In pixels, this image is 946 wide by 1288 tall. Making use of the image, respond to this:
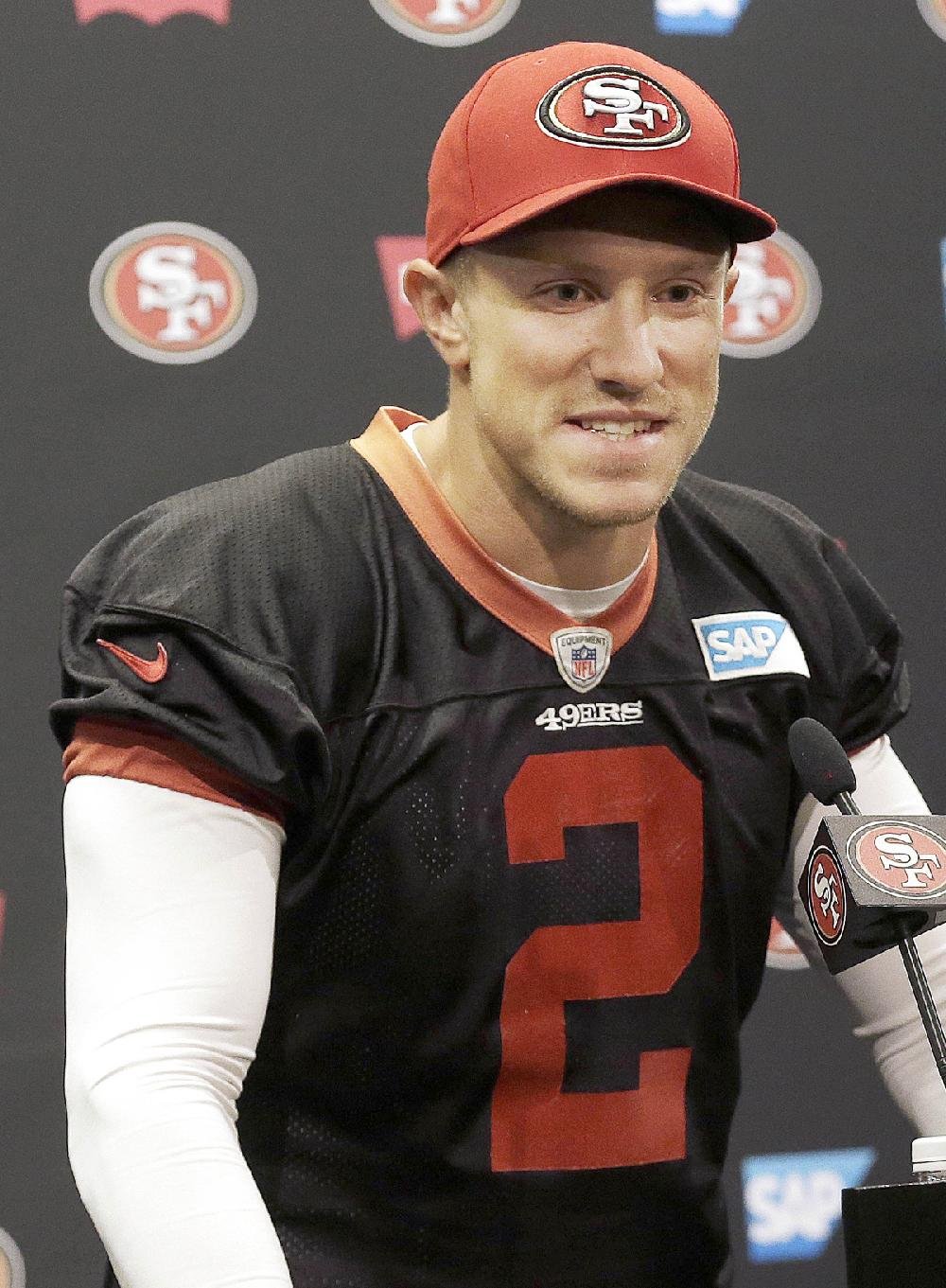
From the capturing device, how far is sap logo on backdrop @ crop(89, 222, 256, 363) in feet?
4.57

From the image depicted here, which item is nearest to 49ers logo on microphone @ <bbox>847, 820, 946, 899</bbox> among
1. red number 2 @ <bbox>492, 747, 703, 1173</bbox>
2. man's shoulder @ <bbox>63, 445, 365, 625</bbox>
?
red number 2 @ <bbox>492, 747, 703, 1173</bbox>

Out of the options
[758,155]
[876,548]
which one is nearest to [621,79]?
[758,155]

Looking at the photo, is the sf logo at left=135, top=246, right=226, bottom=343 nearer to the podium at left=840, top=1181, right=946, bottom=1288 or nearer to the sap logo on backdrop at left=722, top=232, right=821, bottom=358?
the sap logo on backdrop at left=722, top=232, right=821, bottom=358

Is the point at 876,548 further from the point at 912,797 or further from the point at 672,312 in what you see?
the point at 672,312

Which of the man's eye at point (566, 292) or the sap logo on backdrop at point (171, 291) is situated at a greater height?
the sap logo on backdrop at point (171, 291)

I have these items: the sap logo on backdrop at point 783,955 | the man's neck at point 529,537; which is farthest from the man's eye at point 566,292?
the sap logo on backdrop at point 783,955

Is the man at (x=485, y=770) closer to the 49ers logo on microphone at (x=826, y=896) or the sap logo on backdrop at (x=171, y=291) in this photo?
the 49ers logo on microphone at (x=826, y=896)

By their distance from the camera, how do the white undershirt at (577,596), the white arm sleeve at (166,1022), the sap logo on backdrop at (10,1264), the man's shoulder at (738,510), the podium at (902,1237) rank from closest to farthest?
the podium at (902,1237), the white arm sleeve at (166,1022), the white undershirt at (577,596), the man's shoulder at (738,510), the sap logo on backdrop at (10,1264)

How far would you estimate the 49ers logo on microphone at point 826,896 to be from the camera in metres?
0.83

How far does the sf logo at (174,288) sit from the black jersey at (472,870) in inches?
14.3

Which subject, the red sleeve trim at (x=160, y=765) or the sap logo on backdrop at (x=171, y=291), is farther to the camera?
the sap logo on backdrop at (x=171, y=291)

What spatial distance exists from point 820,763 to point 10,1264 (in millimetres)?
851

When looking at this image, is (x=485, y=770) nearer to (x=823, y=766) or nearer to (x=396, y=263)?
(x=823, y=766)

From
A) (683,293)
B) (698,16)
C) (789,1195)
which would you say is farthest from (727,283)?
(789,1195)
